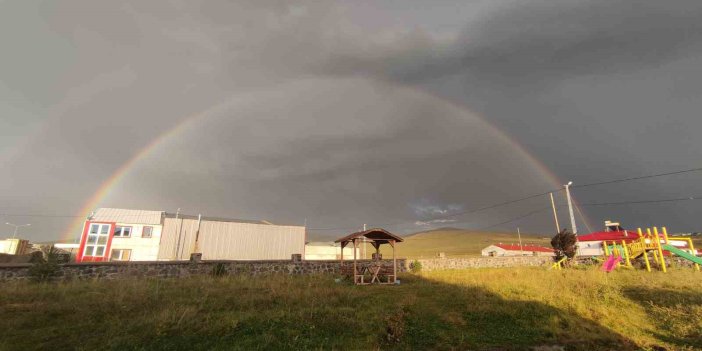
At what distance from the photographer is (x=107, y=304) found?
11477 millimetres

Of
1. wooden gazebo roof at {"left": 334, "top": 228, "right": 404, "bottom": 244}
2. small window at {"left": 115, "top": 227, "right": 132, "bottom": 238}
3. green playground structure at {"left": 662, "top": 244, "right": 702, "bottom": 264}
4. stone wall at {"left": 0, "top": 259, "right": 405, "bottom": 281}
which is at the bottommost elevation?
stone wall at {"left": 0, "top": 259, "right": 405, "bottom": 281}

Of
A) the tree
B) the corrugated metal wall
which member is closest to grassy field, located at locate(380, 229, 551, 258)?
the corrugated metal wall

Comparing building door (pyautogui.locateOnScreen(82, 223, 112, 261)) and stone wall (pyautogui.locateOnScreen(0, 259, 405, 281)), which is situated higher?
building door (pyautogui.locateOnScreen(82, 223, 112, 261))

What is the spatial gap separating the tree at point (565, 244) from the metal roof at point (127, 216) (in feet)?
150

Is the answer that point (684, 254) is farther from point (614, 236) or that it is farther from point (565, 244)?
point (614, 236)

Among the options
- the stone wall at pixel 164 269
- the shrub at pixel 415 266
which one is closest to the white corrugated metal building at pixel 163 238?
the stone wall at pixel 164 269

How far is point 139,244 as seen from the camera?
37.9m

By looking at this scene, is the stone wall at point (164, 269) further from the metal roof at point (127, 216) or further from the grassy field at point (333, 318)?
the metal roof at point (127, 216)

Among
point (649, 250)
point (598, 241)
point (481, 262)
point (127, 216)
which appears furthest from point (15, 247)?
point (598, 241)

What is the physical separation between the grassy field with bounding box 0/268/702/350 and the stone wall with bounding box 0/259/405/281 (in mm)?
1274

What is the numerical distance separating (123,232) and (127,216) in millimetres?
2377

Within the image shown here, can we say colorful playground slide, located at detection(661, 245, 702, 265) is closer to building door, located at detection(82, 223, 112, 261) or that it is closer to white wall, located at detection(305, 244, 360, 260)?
white wall, located at detection(305, 244, 360, 260)

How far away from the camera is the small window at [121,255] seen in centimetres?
3694

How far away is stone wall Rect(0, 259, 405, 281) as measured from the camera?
51.7 ft
